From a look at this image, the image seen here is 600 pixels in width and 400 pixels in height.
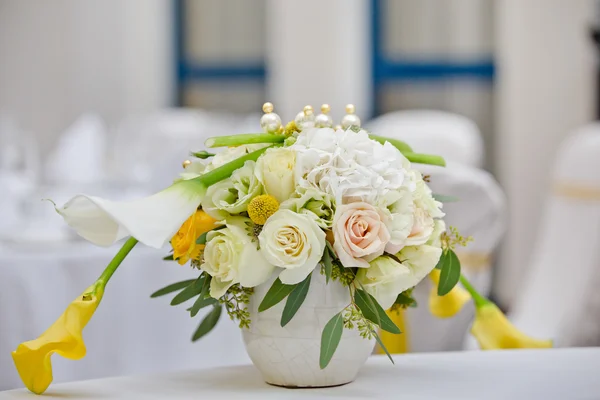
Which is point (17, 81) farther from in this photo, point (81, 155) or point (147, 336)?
point (147, 336)

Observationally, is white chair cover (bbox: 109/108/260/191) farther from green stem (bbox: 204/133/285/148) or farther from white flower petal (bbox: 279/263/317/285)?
white flower petal (bbox: 279/263/317/285)

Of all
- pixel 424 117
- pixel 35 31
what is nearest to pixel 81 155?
pixel 424 117

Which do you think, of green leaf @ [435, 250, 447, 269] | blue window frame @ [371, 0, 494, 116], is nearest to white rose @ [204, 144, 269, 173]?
green leaf @ [435, 250, 447, 269]

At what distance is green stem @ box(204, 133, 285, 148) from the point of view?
1.03 meters

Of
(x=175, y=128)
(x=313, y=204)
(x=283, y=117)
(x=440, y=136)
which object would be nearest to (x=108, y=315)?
(x=313, y=204)

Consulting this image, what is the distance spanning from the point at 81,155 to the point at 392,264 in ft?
7.99

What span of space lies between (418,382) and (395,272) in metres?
0.15

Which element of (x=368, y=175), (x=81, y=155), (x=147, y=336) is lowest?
(x=147, y=336)

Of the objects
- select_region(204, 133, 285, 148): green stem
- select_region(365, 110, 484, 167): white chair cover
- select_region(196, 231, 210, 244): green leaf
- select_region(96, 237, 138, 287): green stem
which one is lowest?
select_region(365, 110, 484, 167): white chair cover

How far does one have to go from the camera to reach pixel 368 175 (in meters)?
0.98

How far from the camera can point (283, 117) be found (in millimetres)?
5715

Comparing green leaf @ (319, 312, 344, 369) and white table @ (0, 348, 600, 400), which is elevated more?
green leaf @ (319, 312, 344, 369)

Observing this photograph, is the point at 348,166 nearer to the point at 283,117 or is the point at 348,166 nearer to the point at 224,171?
the point at 224,171

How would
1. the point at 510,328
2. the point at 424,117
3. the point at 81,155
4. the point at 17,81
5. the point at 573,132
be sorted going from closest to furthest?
the point at 510,328
the point at 81,155
the point at 424,117
the point at 573,132
the point at 17,81
